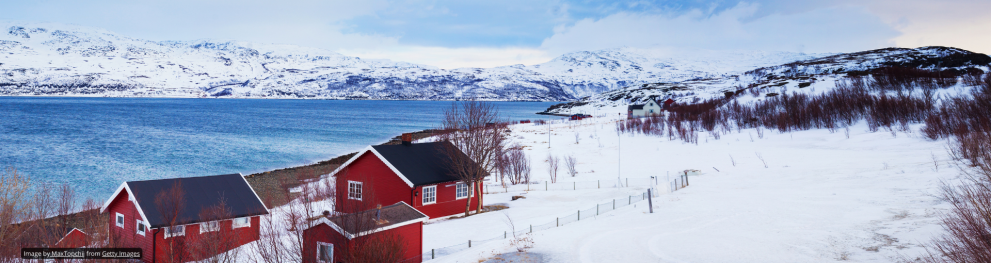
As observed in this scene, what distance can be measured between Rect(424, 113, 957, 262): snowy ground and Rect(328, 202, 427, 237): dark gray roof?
92.8 inches

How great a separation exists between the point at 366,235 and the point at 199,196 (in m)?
11.9

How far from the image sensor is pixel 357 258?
477 inches

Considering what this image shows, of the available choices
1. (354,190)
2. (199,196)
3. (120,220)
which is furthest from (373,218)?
(120,220)

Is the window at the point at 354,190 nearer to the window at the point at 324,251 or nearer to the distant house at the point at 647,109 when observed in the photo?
the window at the point at 324,251

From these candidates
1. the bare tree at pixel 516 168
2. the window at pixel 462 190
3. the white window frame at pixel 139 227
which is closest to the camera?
the white window frame at pixel 139 227

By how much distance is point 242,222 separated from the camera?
21.6 metres

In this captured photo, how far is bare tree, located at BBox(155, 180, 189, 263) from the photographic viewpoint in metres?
18.6

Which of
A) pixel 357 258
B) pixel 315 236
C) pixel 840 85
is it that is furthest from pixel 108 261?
pixel 840 85

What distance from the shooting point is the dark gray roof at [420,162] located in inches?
1015

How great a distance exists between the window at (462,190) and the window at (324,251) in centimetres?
1199

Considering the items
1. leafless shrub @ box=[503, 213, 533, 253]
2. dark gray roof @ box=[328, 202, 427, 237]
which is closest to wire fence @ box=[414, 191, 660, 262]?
leafless shrub @ box=[503, 213, 533, 253]

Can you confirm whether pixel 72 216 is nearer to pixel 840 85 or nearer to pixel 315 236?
pixel 315 236

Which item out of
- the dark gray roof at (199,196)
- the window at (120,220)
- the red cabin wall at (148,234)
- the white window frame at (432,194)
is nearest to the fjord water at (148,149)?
the window at (120,220)

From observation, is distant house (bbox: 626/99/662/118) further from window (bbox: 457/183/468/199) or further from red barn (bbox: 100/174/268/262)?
red barn (bbox: 100/174/268/262)
